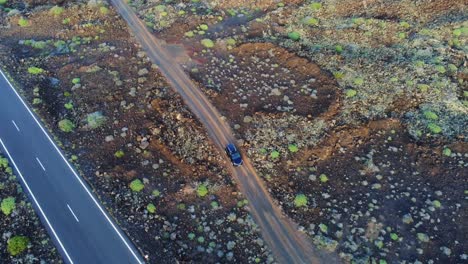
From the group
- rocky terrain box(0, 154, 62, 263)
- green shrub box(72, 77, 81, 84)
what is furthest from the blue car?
green shrub box(72, 77, 81, 84)

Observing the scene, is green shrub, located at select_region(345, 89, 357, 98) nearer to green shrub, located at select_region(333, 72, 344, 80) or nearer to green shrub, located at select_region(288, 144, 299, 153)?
green shrub, located at select_region(333, 72, 344, 80)

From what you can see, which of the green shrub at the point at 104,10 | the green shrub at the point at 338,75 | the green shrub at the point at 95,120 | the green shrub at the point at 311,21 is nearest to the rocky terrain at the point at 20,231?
the green shrub at the point at 95,120

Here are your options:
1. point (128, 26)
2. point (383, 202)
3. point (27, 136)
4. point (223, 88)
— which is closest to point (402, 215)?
point (383, 202)

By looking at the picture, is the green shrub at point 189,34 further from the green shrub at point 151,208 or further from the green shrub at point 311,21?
the green shrub at point 151,208

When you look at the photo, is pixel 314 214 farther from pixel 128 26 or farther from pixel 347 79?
pixel 128 26

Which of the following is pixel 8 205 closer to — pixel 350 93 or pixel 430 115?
pixel 350 93

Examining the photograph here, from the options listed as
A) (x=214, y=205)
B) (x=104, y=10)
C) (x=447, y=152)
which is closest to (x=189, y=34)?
(x=104, y=10)
